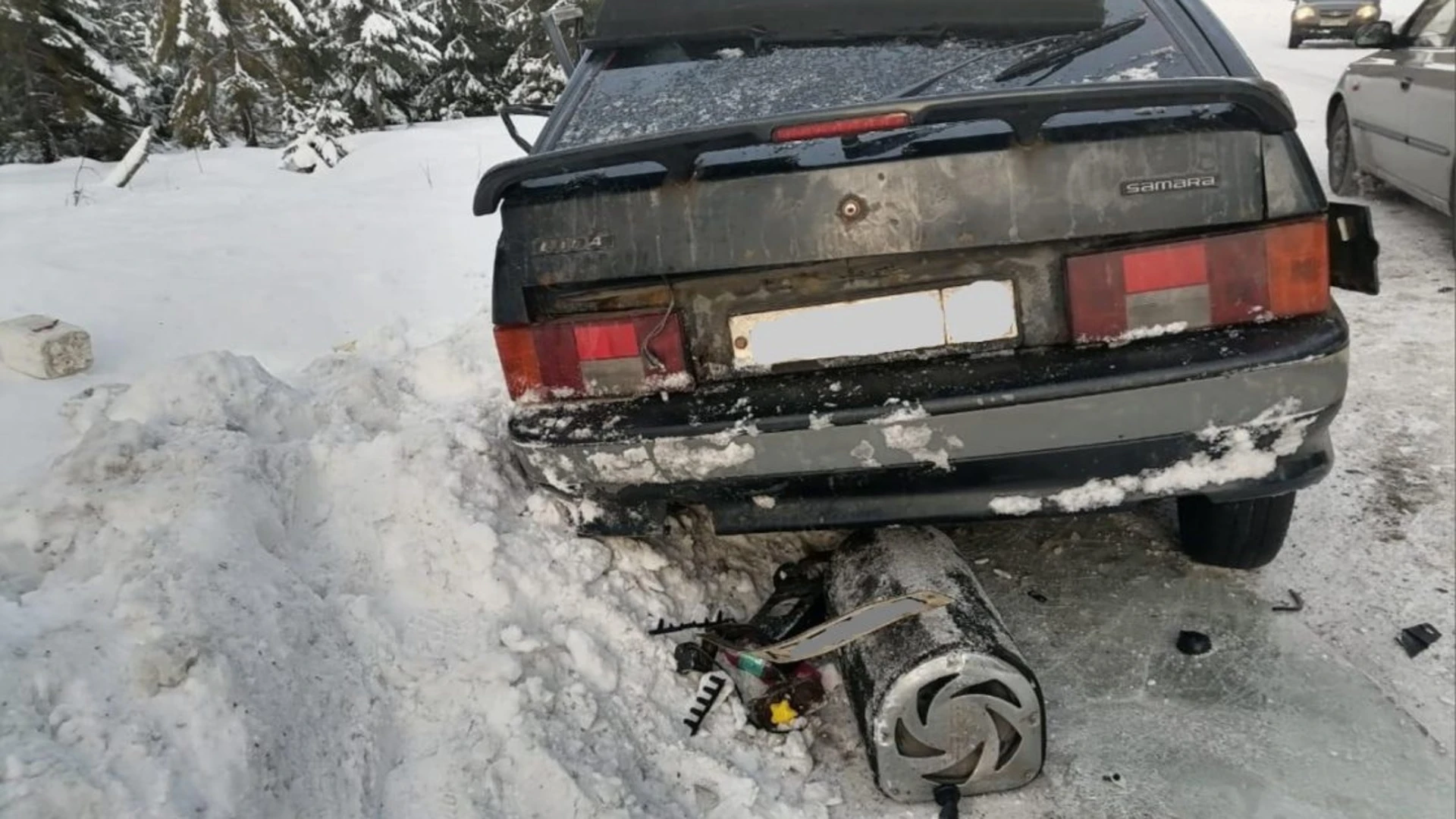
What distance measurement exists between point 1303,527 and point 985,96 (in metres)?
2.05

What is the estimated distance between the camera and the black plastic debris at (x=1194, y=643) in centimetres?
262

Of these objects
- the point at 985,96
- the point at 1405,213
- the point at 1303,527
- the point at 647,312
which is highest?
the point at 985,96

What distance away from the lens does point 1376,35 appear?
18.3 ft

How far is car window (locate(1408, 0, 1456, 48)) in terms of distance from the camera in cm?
543

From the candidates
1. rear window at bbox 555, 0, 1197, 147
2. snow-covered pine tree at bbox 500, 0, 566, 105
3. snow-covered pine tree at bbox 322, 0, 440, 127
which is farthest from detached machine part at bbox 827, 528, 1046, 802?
snow-covered pine tree at bbox 500, 0, 566, 105

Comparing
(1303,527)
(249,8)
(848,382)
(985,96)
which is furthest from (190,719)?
(249,8)

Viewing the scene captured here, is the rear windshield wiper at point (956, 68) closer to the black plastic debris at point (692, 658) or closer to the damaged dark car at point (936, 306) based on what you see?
the damaged dark car at point (936, 306)

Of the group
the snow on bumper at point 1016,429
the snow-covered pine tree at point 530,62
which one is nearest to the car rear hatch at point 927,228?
the snow on bumper at point 1016,429

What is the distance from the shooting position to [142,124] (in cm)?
1683

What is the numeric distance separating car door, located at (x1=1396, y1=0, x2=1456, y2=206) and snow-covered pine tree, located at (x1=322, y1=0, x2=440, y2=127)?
17852 mm

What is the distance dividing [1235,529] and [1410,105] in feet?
14.0

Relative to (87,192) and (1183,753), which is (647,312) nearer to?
(1183,753)

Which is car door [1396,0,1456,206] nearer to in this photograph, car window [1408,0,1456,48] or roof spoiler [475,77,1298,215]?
car window [1408,0,1456,48]

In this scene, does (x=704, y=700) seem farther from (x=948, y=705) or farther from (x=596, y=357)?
(x=596, y=357)
